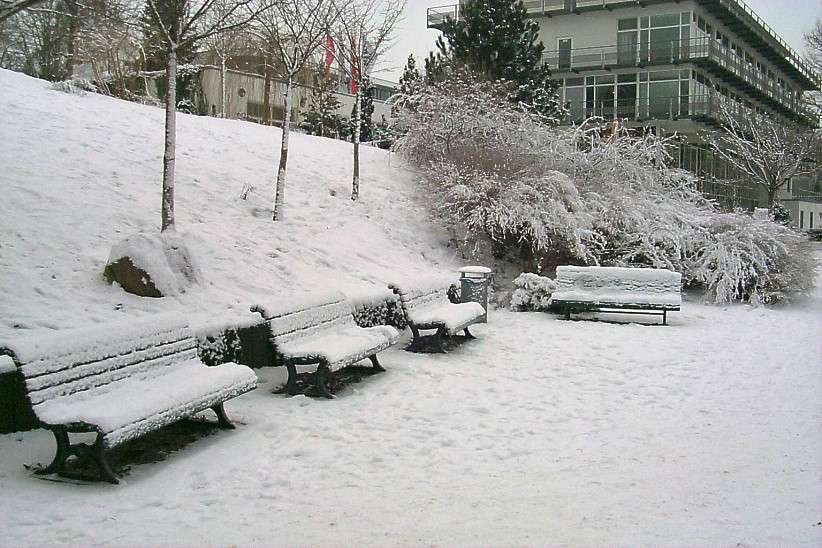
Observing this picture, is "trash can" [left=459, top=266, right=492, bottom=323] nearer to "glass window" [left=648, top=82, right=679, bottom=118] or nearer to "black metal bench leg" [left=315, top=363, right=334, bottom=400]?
"black metal bench leg" [left=315, top=363, right=334, bottom=400]

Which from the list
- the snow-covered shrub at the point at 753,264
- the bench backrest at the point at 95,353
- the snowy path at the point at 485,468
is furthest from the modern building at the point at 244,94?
the bench backrest at the point at 95,353

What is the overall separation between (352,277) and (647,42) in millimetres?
27499

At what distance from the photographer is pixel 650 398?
295 inches

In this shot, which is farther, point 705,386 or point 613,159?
point 613,159

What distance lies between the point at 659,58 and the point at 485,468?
109ft

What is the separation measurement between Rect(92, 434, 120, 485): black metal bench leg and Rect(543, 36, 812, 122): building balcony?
31.0 meters

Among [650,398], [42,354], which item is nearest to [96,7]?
[42,354]

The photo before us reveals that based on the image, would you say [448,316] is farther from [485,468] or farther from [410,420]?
[485,468]

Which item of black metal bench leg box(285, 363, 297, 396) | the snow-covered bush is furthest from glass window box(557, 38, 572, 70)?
black metal bench leg box(285, 363, 297, 396)

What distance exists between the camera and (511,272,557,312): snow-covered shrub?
1337cm

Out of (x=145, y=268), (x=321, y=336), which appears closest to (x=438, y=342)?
(x=321, y=336)

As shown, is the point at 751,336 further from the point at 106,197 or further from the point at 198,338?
the point at 106,197

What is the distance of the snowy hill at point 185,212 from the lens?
834cm

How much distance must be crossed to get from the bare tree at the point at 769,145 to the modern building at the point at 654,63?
96 centimetres
